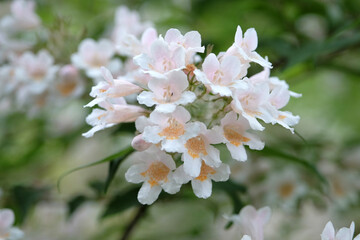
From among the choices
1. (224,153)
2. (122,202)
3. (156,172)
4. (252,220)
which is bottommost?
(224,153)

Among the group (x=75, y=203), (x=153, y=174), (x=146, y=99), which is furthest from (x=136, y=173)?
(x=75, y=203)

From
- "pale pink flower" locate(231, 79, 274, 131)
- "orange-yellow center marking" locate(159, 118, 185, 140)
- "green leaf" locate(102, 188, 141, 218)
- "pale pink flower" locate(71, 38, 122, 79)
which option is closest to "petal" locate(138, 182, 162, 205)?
"orange-yellow center marking" locate(159, 118, 185, 140)

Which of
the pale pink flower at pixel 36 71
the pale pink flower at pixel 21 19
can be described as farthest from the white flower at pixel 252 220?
the pale pink flower at pixel 21 19

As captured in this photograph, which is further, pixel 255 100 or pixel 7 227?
pixel 7 227

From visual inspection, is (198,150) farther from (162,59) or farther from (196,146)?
(162,59)

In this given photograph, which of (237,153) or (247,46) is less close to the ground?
(247,46)

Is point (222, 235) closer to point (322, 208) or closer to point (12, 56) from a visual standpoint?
point (322, 208)
